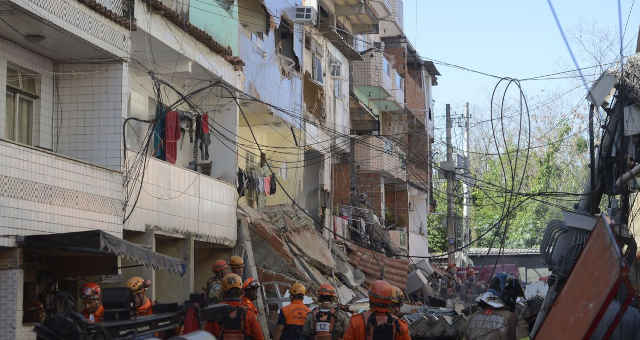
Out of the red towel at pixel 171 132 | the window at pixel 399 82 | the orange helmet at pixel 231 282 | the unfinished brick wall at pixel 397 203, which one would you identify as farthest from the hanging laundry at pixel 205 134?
the unfinished brick wall at pixel 397 203

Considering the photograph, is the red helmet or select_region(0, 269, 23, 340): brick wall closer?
the red helmet

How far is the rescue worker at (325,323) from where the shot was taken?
32.6 feet

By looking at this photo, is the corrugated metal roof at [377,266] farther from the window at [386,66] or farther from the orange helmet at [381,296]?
the orange helmet at [381,296]

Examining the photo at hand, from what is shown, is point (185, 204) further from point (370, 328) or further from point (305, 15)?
point (370, 328)

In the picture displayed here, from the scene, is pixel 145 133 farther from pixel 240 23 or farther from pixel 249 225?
pixel 240 23

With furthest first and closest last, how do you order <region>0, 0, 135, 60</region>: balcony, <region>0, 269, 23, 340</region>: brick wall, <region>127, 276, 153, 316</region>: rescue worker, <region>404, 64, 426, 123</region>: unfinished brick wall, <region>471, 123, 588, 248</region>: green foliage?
<region>471, 123, 588, 248</region>: green foliage < <region>404, 64, 426, 123</region>: unfinished brick wall < <region>0, 0, 135, 60</region>: balcony < <region>0, 269, 23, 340</region>: brick wall < <region>127, 276, 153, 316</region>: rescue worker

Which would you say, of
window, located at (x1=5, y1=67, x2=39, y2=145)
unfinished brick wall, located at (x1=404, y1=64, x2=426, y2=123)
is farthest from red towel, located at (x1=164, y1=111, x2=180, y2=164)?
unfinished brick wall, located at (x1=404, y1=64, x2=426, y2=123)

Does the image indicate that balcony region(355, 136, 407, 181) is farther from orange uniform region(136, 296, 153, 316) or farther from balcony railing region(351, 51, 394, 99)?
orange uniform region(136, 296, 153, 316)

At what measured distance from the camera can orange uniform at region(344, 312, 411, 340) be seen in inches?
317

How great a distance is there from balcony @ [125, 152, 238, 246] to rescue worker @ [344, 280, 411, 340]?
341 inches

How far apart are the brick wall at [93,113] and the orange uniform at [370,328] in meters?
8.09

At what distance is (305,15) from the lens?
91.1ft

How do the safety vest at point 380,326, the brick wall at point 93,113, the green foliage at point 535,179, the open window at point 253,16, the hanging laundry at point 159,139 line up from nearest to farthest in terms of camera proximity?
the safety vest at point 380,326
the brick wall at point 93,113
the hanging laundry at point 159,139
the open window at point 253,16
the green foliage at point 535,179

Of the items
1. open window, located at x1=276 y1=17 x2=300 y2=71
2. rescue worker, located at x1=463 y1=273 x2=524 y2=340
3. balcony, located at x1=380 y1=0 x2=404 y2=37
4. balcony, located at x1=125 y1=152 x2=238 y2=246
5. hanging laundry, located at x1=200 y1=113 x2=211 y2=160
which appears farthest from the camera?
balcony, located at x1=380 y1=0 x2=404 y2=37
